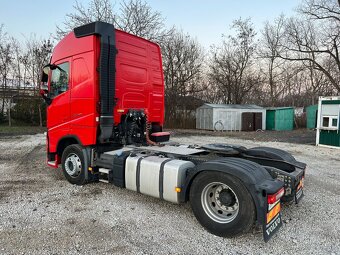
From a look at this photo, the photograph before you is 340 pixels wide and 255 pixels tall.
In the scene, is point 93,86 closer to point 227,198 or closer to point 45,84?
point 45,84

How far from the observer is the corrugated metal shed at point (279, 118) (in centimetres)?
2330

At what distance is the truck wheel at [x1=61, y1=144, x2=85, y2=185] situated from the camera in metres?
5.29

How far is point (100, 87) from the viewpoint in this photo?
493cm

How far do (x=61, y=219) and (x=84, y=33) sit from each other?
3.46 meters

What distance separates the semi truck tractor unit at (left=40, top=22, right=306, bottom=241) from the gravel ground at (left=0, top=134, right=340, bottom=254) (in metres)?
0.25

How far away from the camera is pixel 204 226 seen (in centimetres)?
351

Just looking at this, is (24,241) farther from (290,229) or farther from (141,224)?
(290,229)

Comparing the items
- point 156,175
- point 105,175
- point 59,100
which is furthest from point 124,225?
point 59,100

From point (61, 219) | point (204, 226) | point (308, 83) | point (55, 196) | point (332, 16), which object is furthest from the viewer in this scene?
point (308, 83)

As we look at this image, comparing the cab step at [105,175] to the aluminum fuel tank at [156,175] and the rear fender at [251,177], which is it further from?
the rear fender at [251,177]

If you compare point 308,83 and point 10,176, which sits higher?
point 308,83

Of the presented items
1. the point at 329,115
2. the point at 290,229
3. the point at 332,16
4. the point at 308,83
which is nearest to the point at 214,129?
the point at 329,115

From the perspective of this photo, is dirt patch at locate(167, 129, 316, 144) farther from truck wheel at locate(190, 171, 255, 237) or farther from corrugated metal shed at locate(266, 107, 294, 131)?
truck wheel at locate(190, 171, 255, 237)

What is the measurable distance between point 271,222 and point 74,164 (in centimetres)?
399
